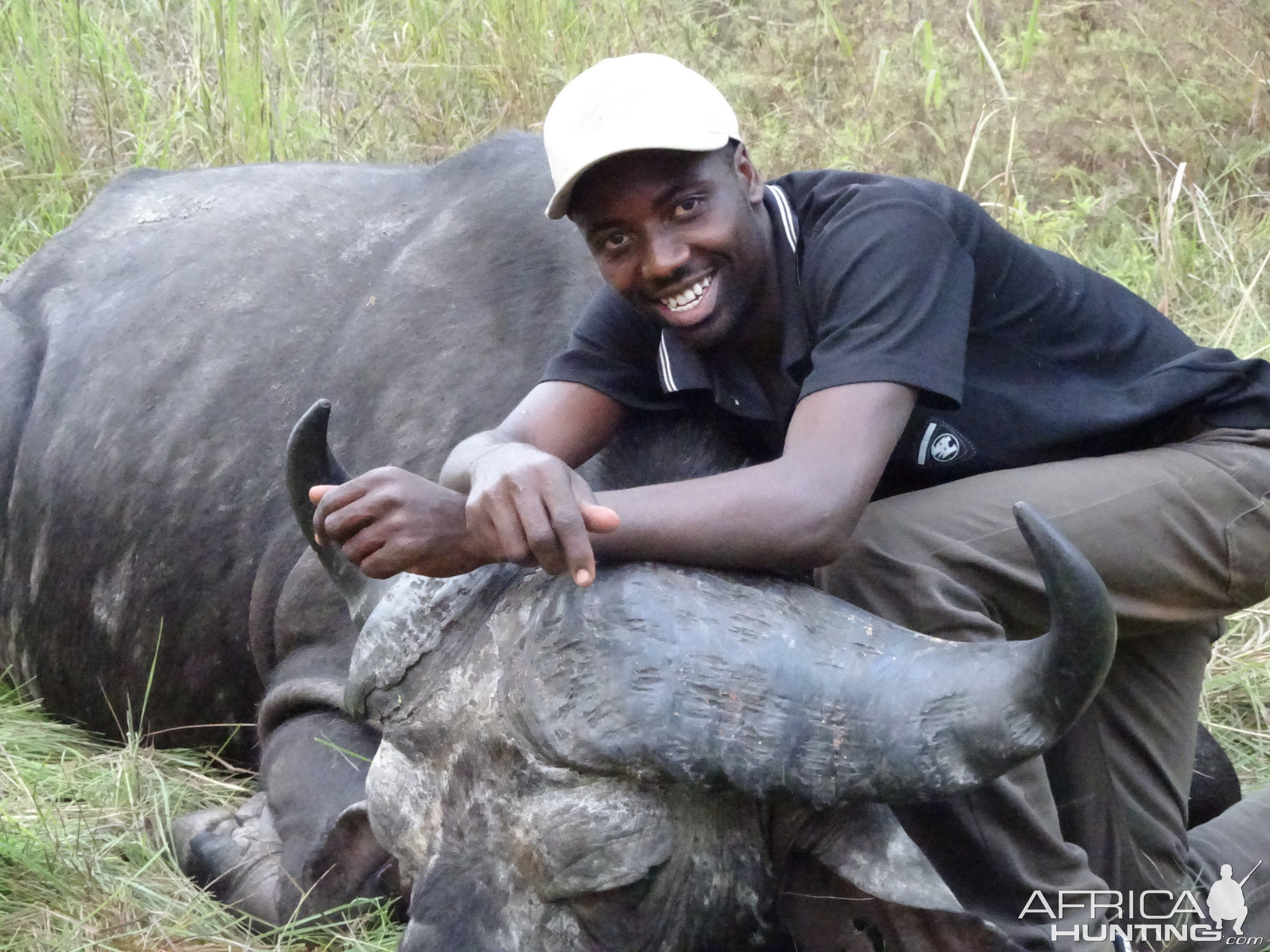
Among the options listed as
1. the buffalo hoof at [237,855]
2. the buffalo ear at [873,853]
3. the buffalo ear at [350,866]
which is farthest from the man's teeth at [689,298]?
the buffalo hoof at [237,855]

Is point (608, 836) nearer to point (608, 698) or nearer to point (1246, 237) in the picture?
point (608, 698)

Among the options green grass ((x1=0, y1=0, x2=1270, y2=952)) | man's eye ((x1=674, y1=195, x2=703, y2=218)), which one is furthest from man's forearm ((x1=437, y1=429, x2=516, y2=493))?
green grass ((x1=0, y1=0, x2=1270, y2=952))

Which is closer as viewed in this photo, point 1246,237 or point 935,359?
point 935,359

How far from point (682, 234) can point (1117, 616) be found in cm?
109

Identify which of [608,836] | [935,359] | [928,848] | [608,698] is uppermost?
[935,359]

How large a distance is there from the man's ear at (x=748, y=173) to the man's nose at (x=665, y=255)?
0.21 m

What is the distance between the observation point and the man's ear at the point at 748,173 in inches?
120

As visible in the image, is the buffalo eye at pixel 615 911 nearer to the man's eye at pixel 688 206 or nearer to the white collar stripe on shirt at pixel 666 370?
the white collar stripe on shirt at pixel 666 370

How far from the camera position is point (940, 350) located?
2777 millimetres

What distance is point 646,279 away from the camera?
2963 millimetres

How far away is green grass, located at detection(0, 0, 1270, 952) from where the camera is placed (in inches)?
259

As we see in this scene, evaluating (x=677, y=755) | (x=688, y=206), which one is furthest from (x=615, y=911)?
(x=688, y=206)

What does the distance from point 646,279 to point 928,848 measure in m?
1.13

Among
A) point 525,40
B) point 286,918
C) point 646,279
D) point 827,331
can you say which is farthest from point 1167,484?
point 525,40
